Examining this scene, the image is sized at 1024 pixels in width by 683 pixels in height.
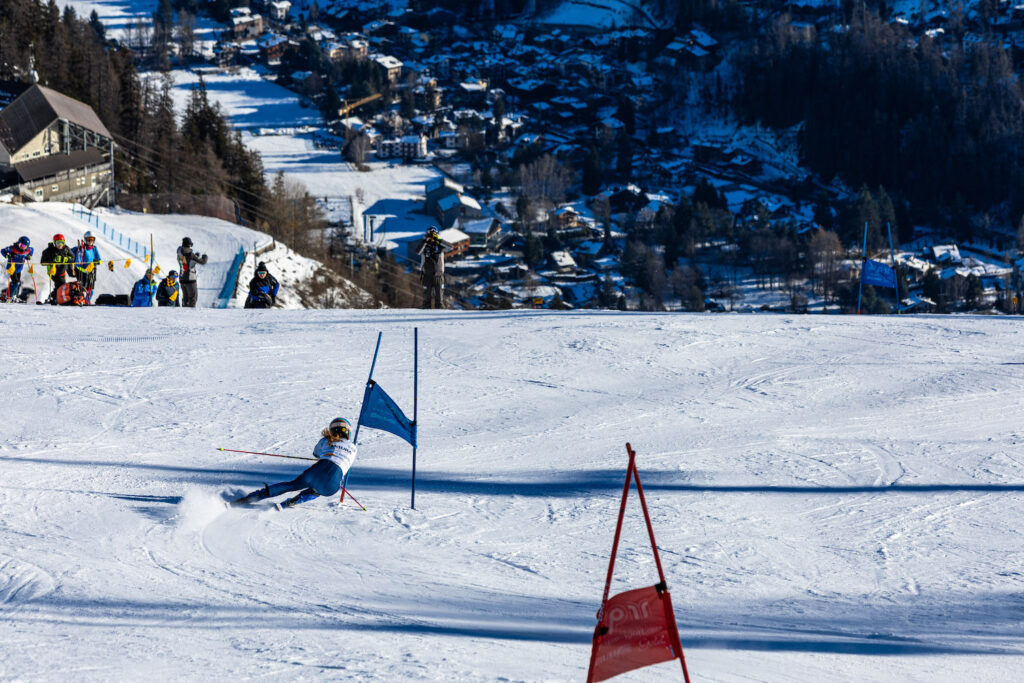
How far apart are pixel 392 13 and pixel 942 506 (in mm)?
110127

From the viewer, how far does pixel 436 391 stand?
11164 millimetres

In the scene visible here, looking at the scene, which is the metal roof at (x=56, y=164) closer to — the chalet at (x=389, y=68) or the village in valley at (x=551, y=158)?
the village in valley at (x=551, y=158)

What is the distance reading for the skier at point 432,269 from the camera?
15.8 metres

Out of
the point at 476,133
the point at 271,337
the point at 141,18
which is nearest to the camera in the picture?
the point at 271,337

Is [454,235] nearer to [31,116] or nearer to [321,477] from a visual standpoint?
[31,116]

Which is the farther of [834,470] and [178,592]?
[834,470]

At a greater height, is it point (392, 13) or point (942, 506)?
point (392, 13)

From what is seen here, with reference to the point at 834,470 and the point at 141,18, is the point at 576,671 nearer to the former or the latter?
the point at 834,470

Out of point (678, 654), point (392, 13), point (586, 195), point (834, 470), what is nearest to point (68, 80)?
point (586, 195)

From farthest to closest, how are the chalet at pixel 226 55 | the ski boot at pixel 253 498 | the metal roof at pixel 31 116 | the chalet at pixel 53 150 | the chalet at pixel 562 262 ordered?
the chalet at pixel 226 55, the chalet at pixel 562 262, the metal roof at pixel 31 116, the chalet at pixel 53 150, the ski boot at pixel 253 498

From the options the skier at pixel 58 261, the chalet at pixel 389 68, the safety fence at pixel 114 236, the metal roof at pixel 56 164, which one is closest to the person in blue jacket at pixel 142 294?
the skier at pixel 58 261

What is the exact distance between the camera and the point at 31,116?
37.0 metres

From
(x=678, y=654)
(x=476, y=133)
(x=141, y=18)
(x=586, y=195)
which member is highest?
(x=141, y=18)

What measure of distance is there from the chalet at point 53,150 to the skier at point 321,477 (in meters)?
30.2
